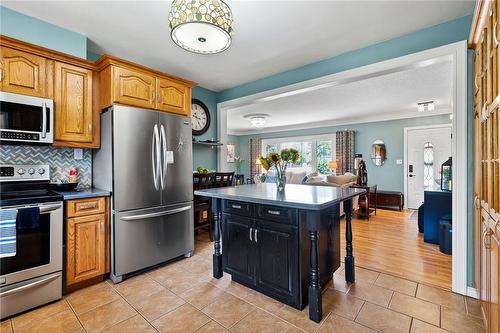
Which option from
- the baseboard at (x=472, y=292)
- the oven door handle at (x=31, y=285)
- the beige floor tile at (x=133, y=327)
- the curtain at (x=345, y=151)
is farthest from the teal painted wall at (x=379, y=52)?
the curtain at (x=345, y=151)

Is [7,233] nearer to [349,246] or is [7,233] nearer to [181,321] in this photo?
[181,321]

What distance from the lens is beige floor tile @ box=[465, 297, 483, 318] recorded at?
1871 millimetres

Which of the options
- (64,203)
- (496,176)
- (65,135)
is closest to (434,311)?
(496,176)

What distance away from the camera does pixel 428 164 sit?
19.8 feet

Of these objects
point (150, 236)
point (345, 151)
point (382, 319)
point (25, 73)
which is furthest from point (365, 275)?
point (345, 151)

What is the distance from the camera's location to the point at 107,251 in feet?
7.88

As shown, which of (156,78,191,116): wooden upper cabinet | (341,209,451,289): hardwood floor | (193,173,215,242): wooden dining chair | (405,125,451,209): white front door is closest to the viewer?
(341,209,451,289): hardwood floor

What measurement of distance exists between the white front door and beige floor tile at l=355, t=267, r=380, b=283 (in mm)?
4509

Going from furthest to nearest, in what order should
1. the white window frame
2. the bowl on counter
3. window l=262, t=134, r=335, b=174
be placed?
window l=262, t=134, r=335, b=174, the white window frame, the bowl on counter

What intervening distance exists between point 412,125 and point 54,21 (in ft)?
23.7

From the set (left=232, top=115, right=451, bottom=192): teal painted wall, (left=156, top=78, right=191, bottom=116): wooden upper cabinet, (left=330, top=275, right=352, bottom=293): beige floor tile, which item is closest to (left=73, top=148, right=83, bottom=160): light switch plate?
(left=156, top=78, right=191, bottom=116): wooden upper cabinet

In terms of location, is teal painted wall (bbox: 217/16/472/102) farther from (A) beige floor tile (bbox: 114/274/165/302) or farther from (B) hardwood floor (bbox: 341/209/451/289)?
(A) beige floor tile (bbox: 114/274/165/302)

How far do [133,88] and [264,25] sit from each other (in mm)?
1502

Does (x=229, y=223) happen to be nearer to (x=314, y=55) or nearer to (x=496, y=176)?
(x=496, y=176)
